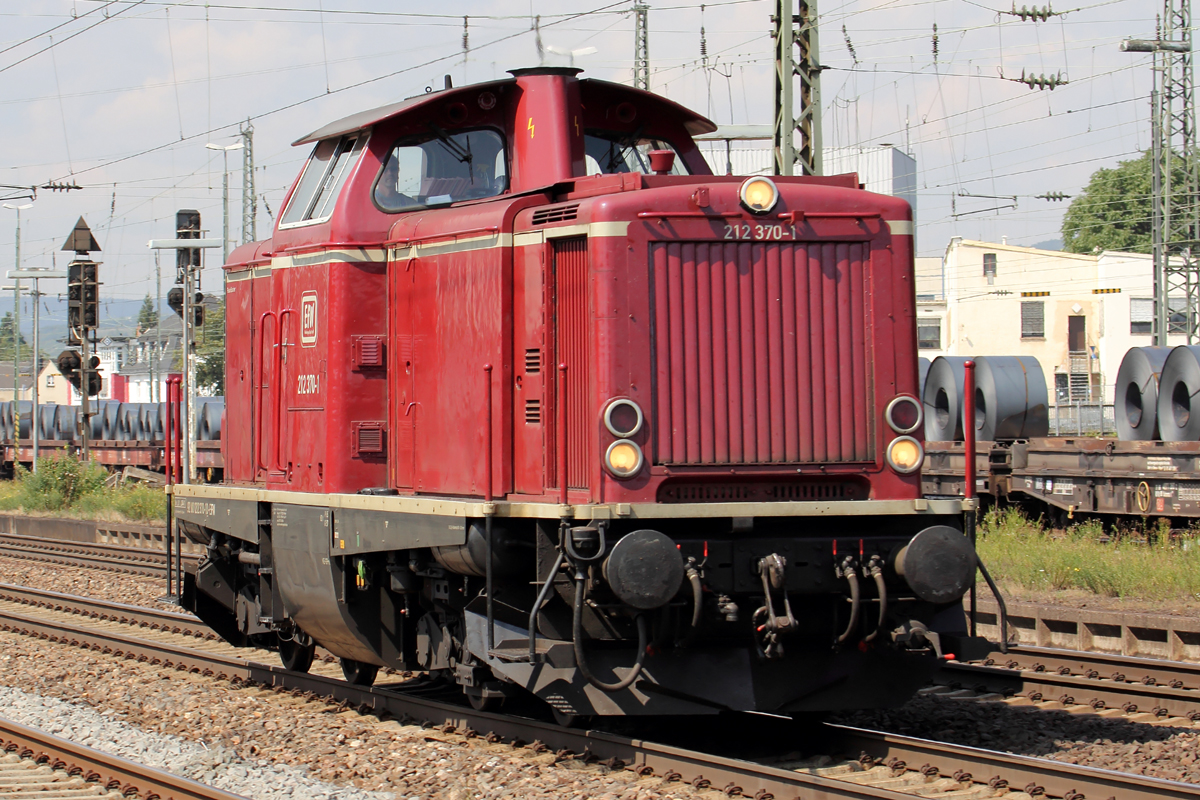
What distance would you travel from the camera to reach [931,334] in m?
54.7

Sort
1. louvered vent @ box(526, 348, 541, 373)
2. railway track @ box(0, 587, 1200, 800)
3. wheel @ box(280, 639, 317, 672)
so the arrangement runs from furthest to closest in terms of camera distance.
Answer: wheel @ box(280, 639, 317, 672) < louvered vent @ box(526, 348, 541, 373) < railway track @ box(0, 587, 1200, 800)

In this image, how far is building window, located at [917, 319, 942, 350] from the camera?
54.1 meters

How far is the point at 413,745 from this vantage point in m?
7.12

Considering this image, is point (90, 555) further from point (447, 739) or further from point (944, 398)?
point (447, 739)

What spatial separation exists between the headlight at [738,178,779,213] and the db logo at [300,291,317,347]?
9.61 feet

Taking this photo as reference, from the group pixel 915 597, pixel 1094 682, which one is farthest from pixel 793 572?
pixel 1094 682

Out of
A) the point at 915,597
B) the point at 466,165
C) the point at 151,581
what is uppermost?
the point at 466,165

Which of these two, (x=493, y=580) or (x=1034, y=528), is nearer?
(x=493, y=580)

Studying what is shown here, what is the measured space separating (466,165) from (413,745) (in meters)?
3.42

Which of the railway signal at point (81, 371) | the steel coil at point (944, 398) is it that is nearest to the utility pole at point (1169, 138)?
the steel coil at point (944, 398)

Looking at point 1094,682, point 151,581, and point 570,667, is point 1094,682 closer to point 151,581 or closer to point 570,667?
point 570,667

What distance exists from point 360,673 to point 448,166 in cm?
351

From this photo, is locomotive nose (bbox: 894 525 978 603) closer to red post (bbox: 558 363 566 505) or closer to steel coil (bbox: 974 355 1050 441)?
red post (bbox: 558 363 566 505)

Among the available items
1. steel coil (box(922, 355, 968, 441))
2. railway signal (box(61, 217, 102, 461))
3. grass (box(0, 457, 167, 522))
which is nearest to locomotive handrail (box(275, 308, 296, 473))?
steel coil (box(922, 355, 968, 441))
